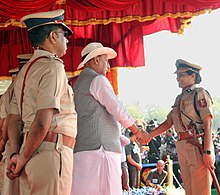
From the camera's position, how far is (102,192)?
13.4ft

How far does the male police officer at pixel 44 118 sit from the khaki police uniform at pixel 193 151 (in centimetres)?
223

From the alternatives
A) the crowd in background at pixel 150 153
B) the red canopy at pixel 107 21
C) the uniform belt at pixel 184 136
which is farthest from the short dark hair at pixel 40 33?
the crowd in background at pixel 150 153

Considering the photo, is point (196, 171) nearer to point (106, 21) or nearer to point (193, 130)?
point (193, 130)

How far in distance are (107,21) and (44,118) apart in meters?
3.47

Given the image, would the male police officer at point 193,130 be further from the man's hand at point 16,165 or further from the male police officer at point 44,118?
the man's hand at point 16,165

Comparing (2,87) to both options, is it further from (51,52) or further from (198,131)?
(51,52)

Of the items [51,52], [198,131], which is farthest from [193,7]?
[51,52]

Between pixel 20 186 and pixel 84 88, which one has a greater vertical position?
pixel 84 88

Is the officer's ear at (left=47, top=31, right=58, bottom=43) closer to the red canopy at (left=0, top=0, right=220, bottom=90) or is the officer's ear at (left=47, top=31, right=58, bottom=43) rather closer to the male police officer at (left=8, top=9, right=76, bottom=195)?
the male police officer at (left=8, top=9, right=76, bottom=195)

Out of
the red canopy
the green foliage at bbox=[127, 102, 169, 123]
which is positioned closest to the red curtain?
the red canopy

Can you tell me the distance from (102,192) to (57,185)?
1.31 meters

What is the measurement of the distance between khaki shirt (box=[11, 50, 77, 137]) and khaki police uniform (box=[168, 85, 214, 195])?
223cm

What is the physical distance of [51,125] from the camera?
2865 mm

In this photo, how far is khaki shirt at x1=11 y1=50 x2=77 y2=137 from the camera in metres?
2.83
